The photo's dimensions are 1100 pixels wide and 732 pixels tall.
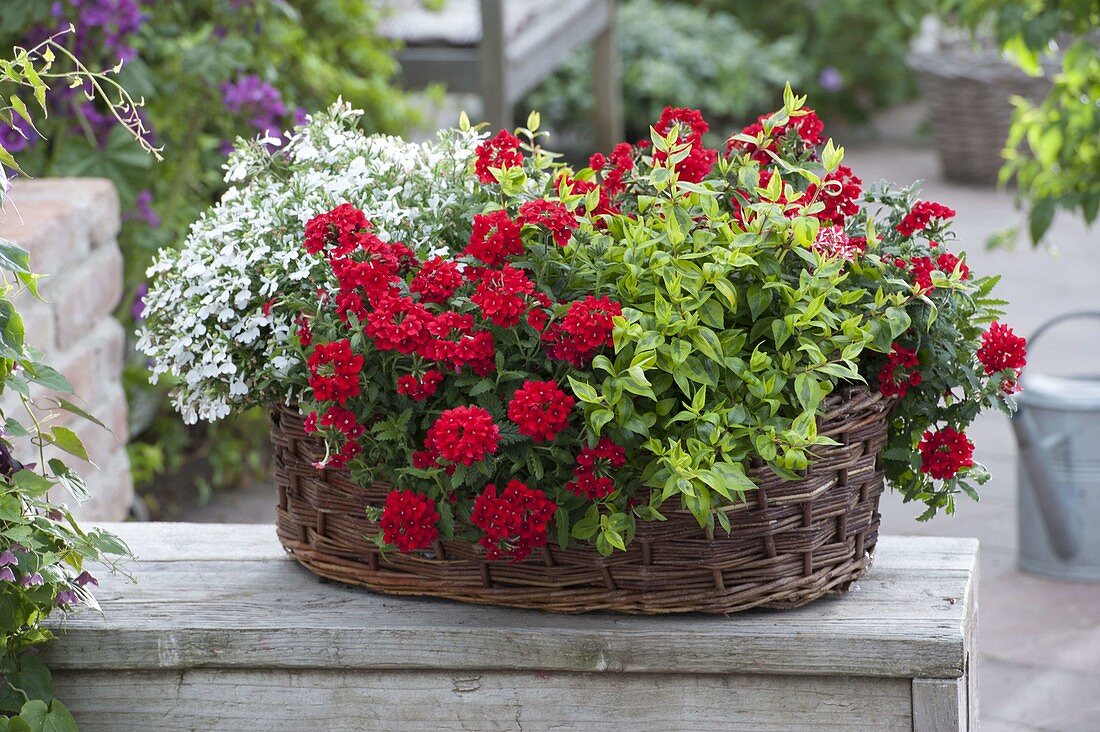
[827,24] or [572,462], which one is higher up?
[572,462]

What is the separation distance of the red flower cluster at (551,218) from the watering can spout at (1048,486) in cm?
189

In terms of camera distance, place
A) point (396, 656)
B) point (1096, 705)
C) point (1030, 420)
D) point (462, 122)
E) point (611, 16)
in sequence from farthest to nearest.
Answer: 1. point (611, 16)
2. point (1030, 420)
3. point (1096, 705)
4. point (462, 122)
5. point (396, 656)

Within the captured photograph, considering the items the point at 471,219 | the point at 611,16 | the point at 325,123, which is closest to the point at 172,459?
the point at 325,123

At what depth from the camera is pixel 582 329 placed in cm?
129

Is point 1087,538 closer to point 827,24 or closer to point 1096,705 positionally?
point 1096,705

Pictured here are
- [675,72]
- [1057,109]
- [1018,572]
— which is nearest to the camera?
[1057,109]

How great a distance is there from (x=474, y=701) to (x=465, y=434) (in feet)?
1.16

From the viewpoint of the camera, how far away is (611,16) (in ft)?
19.7

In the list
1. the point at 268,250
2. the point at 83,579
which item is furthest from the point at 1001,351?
the point at 83,579

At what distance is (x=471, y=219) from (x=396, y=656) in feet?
1.55

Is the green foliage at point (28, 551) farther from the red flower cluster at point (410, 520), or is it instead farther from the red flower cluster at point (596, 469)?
the red flower cluster at point (596, 469)

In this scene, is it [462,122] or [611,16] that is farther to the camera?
[611,16]

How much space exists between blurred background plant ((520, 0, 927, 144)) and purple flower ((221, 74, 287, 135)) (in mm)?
4585

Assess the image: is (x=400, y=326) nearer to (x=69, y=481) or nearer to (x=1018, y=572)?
(x=69, y=481)
